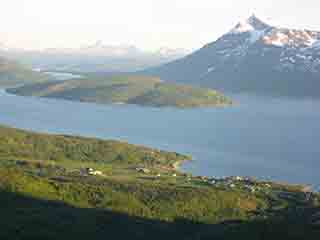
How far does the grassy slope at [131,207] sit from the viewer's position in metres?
76.0

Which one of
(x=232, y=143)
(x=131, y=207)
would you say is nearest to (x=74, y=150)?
(x=232, y=143)

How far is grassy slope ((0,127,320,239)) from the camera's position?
76000mm

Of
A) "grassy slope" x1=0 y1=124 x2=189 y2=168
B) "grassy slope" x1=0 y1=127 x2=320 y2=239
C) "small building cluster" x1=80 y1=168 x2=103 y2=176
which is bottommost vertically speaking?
"grassy slope" x1=0 y1=127 x2=320 y2=239

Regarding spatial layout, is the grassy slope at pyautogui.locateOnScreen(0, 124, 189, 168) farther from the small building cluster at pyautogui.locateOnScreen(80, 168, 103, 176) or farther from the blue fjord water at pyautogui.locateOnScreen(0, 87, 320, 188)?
the small building cluster at pyautogui.locateOnScreen(80, 168, 103, 176)

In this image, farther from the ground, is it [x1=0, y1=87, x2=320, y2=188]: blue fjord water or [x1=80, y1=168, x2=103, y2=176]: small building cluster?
[x1=0, y1=87, x2=320, y2=188]: blue fjord water

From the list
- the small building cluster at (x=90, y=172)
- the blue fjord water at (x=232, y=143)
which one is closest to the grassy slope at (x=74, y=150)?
the blue fjord water at (x=232, y=143)

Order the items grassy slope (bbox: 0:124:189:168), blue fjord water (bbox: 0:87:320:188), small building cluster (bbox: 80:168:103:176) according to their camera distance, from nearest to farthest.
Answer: small building cluster (bbox: 80:168:103:176) → blue fjord water (bbox: 0:87:320:188) → grassy slope (bbox: 0:124:189:168)

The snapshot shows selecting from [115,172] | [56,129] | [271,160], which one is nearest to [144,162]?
[115,172]

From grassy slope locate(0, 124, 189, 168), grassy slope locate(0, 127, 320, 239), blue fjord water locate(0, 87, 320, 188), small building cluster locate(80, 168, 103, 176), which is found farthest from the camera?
grassy slope locate(0, 124, 189, 168)

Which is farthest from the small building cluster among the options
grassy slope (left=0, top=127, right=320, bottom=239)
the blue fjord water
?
the blue fjord water

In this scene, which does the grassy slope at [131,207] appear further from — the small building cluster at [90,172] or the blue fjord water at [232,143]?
the blue fjord water at [232,143]

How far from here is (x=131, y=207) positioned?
93875 mm

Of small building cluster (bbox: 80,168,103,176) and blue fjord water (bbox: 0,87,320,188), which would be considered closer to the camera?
small building cluster (bbox: 80,168,103,176)

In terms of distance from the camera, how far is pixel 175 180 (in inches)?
4572
